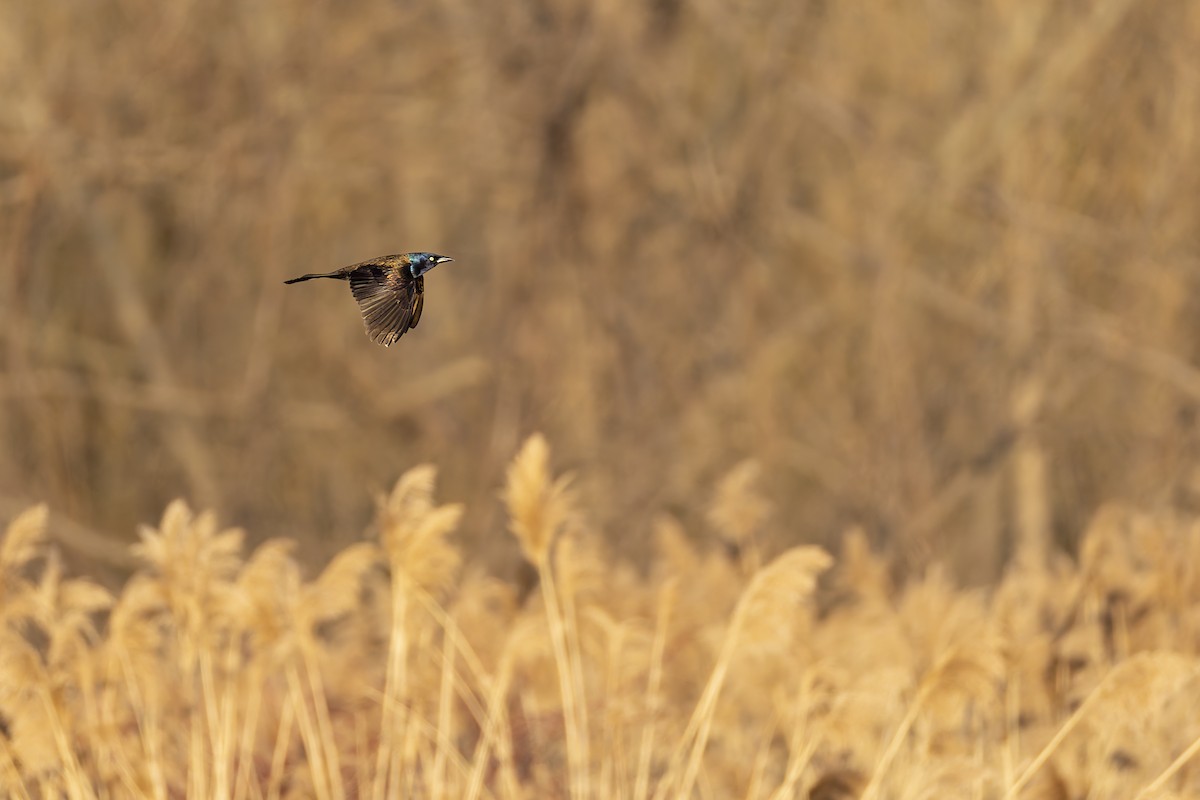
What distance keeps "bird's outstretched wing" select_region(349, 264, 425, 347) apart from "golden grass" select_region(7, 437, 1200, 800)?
2.91 ft

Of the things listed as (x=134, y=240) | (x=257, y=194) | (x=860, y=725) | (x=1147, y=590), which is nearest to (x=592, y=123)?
(x=257, y=194)

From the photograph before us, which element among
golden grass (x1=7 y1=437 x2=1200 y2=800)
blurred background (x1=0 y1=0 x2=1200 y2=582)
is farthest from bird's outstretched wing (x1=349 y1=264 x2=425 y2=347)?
blurred background (x1=0 y1=0 x2=1200 y2=582)

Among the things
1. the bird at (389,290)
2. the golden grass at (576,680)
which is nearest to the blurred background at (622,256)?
the golden grass at (576,680)

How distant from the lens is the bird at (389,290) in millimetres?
2291

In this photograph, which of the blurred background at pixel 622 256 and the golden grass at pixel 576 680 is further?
the blurred background at pixel 622 256

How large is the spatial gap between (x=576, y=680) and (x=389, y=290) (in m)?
1.51

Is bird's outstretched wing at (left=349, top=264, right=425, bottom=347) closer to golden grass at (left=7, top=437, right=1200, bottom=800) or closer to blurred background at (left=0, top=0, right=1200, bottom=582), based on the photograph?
golden grass at (left=7, top=437, right=1200, bottom=800)

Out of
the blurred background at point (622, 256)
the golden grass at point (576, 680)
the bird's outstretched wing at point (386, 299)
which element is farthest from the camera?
the blurred background at point (622, 256)

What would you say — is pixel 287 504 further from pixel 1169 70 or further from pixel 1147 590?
pixel 1147 590

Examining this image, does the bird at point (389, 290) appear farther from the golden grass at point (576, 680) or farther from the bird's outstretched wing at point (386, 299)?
the golden grass at point (576, 680)

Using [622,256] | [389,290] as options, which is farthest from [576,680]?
[622,256]

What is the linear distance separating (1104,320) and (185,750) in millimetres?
5335

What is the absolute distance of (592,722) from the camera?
166 inches

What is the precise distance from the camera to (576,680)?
3.68 metres
